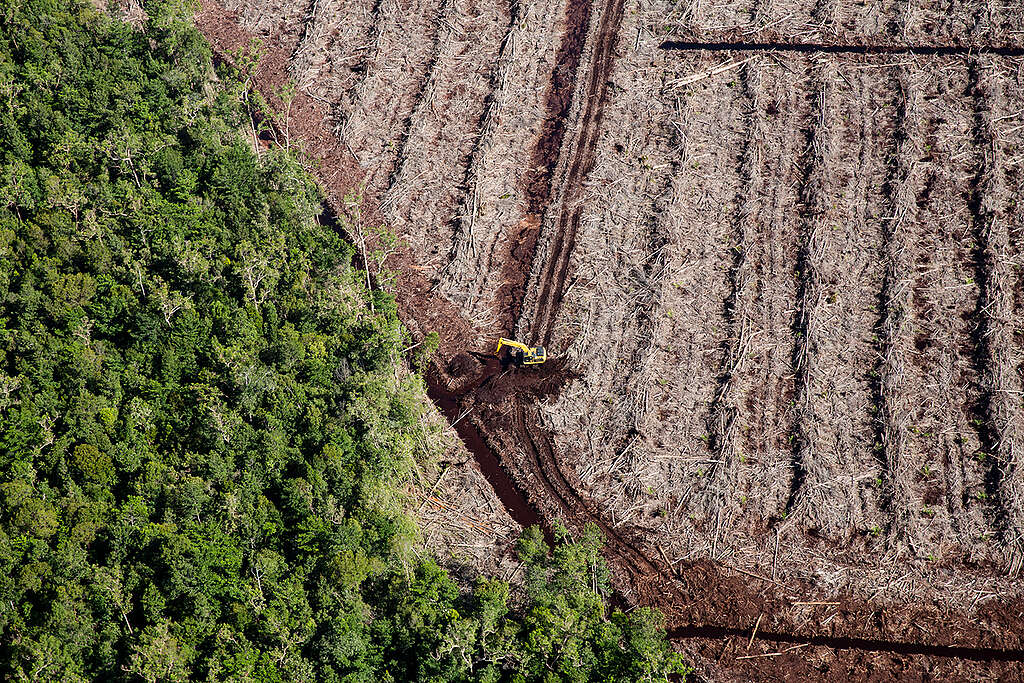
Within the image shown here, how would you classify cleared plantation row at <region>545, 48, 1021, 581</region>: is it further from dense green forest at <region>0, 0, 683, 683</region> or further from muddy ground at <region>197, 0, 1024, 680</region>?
dense green forest at <region>0, 0, 683, 683</region>

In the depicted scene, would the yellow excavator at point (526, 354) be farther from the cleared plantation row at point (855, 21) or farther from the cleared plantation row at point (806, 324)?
the cleared plantation row at point (855, 21)

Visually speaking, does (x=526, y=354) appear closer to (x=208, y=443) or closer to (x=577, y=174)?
(x=577, y=174)

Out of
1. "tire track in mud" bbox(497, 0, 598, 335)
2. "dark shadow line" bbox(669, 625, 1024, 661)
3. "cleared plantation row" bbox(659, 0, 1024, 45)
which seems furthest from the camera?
"cleared plantation row" bbox(659, 0, 1024, 45)

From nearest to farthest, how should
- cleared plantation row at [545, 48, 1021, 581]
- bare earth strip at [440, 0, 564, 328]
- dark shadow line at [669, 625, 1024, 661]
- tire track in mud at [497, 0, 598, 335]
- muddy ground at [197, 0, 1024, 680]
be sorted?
dark shadow line at [669, 625, 1024, 661], muddy ground at [197, 0, 1024, 680], cleared plantation row at [545, 48, 1021, 581], tire track in mud at [497, 0, 598, 335], bare earth strip at [440, 0, 564, 328]

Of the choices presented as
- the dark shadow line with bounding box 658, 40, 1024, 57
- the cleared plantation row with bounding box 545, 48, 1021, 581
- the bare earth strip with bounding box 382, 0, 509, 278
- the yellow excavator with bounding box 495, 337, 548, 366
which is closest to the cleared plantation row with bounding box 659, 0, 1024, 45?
the dark shadow line with bounding box 658, 40, 1024, 57

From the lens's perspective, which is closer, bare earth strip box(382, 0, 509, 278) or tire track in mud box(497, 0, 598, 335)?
tire track in mud box(497, 0, 598, 335)

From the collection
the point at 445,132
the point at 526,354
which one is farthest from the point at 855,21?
the point at 526,354

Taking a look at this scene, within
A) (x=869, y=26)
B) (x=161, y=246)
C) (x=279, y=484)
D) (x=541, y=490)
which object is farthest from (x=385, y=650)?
(x=869, y=26)
